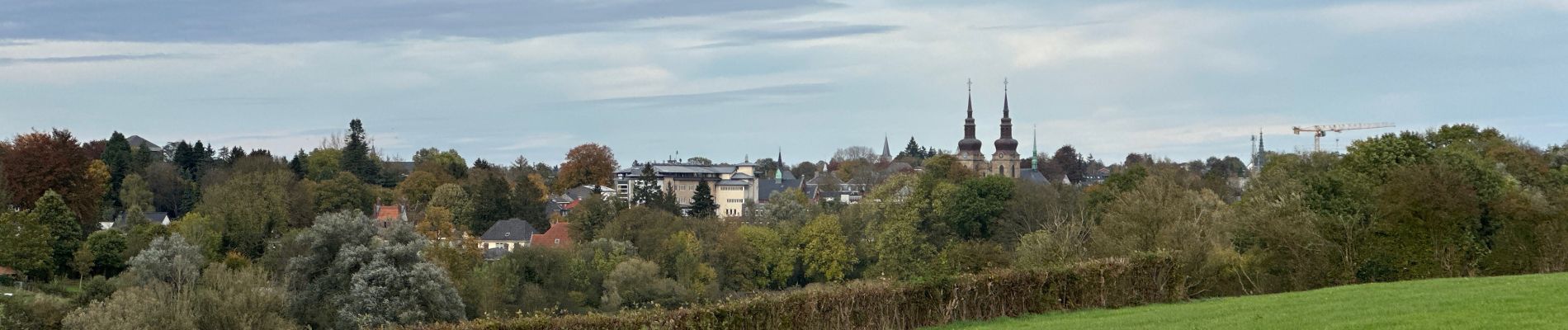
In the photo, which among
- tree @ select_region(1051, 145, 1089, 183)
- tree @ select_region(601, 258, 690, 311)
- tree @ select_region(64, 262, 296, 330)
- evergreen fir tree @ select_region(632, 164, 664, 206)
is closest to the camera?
tree @ select_region(64, 262, 296, 330)

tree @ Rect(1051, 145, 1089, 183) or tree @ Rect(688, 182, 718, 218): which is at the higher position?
tree @ Rect(1051, 145, 1089, 183)

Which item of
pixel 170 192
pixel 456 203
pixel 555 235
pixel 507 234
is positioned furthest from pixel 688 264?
pixel 170 192

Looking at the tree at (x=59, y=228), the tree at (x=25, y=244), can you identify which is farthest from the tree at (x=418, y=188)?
the tree at (x=25, y=244)

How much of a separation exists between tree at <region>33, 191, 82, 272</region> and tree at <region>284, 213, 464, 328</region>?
1999 centimetres

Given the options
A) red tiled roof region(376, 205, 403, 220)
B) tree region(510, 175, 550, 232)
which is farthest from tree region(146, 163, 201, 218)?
tree region(510, 175, 550, 232)

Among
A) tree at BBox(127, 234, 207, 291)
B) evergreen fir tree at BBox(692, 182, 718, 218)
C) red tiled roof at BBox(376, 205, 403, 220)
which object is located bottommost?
tree at BBox(127, 234, 207, 291)

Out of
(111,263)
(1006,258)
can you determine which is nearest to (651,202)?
(111,263)

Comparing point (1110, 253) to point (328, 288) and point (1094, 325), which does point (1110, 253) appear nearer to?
point (1094, 325)

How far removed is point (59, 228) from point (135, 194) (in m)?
30.9

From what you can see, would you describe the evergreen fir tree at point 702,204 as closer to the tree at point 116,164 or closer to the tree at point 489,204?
the tree at point 489,204

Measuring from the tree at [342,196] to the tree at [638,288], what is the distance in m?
28.7

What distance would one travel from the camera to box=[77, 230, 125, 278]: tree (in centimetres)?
5800

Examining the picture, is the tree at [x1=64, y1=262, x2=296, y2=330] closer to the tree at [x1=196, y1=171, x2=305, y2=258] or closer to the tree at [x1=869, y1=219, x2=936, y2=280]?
the tree at [x1=196, y1=171, x2=305, y2=258]

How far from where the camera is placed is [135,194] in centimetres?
8794
